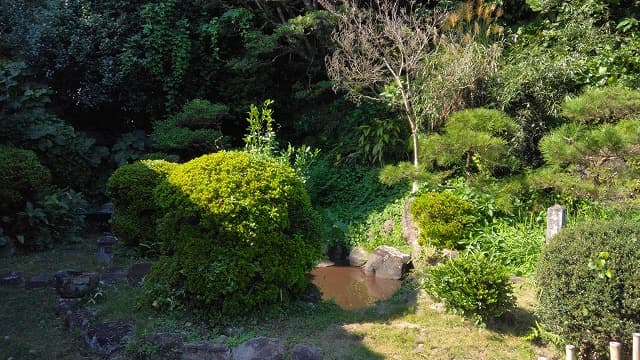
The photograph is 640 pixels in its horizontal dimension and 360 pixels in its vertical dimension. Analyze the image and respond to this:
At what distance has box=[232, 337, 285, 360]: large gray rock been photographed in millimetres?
4164

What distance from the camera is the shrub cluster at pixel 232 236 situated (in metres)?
4.62

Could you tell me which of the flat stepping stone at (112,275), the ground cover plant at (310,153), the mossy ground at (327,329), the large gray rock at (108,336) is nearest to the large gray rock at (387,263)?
the ground cover plant at (310,153)

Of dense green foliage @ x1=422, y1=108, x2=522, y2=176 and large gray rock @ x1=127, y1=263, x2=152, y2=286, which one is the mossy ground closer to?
large gray rock @ x1=127, y1=263, x2=152, y2=286

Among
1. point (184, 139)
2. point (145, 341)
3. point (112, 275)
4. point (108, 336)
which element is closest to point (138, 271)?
point (112, 275)

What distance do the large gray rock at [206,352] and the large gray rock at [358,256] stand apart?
362cm

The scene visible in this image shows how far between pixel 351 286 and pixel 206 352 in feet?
9.43

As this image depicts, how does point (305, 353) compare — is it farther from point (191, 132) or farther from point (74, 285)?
point (191, 132)

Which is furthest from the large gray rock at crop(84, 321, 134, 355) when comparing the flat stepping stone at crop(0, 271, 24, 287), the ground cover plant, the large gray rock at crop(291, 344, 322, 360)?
the flat stepping stone at crop(0, 271, 24, 287)

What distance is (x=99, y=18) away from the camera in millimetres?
9430

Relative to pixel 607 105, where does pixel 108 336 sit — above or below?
below

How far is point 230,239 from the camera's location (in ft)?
15.4

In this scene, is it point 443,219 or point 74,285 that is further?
point 443,219

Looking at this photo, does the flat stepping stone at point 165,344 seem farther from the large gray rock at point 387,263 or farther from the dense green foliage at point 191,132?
the dense green foliage at point 191,132

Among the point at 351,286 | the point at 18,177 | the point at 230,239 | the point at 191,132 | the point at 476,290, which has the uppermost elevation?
the point at 191,132
